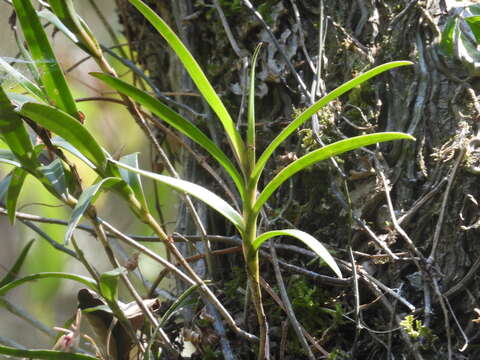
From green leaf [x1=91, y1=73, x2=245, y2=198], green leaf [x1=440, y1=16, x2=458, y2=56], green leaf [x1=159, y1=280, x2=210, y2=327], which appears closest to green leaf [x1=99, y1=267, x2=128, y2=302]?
green leaf [x1=159, y1=280, x2=210, y2=327]

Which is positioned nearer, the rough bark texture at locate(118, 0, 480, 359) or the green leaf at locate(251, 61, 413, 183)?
the green leaf at locate(251, 61, 413, 183)

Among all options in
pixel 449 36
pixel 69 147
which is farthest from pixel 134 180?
pixel 449 36

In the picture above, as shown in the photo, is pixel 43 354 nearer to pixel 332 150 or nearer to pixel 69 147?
pixel 69 147

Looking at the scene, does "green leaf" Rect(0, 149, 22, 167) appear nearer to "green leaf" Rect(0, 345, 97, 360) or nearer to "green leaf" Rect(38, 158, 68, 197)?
"green leaf" Rect(38, 158, 68, 197)

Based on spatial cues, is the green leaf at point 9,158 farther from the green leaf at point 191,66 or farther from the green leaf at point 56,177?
the green leaf at point 191,66

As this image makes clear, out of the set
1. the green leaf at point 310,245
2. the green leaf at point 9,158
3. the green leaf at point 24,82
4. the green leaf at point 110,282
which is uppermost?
the green leaf at point 24,82

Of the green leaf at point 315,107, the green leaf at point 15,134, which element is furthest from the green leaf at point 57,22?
the green leaf at point 315,107
